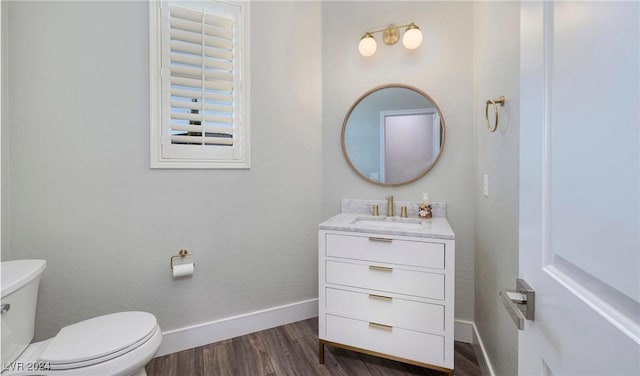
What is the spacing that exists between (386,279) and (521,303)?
1047mm

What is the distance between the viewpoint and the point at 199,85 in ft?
6.26

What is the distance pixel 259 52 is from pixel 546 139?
203 centimetres

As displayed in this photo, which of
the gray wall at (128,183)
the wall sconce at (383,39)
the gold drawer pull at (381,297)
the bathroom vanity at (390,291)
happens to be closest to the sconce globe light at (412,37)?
the wall sconce at (383,39)

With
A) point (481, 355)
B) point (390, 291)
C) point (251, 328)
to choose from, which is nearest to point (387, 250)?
point (390, 291)

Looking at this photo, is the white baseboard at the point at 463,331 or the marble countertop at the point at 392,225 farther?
the white baseboard at the point at 463,331

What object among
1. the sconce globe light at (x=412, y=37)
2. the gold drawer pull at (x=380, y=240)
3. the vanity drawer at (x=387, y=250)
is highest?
the sconce globe light at (x=412, y=37)

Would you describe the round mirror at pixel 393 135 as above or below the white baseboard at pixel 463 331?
above

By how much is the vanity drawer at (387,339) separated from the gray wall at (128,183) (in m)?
0.65

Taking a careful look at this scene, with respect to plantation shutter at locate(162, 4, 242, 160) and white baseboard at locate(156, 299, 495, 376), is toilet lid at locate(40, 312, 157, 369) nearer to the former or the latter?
white baseboard at locate(156, 299, 495, 376)

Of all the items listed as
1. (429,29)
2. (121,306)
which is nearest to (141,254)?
(121,306)

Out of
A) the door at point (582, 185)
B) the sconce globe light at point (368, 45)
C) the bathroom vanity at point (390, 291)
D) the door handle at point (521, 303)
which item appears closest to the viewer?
the door at point (582, 185)

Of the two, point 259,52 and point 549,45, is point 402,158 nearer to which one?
point 259,52

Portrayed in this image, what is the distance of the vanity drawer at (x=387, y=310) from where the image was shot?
1.54 meters

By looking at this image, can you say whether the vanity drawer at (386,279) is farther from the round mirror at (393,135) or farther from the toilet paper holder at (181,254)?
the toilet paper holder at (181,254)
